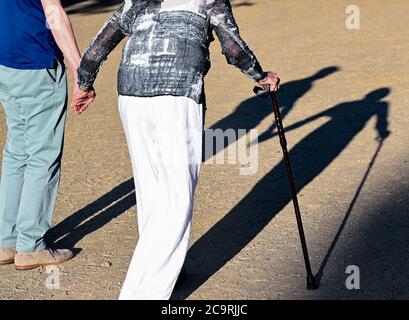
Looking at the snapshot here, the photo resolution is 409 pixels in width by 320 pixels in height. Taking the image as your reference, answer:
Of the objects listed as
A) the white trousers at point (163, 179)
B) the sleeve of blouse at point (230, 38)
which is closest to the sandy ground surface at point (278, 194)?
the white trousers at point (163, 179)

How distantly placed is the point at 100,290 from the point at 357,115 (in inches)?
169

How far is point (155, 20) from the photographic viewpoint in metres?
5.11

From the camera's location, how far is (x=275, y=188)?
7.58 meters

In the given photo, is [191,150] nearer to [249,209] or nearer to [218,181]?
[249,209]

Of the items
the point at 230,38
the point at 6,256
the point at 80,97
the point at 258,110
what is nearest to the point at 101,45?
the point at 80,97

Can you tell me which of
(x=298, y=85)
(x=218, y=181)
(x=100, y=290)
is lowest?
(x=298, y=85)

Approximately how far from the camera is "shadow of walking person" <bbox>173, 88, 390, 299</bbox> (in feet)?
20.4

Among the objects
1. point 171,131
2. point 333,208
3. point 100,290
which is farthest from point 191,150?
point 333,208

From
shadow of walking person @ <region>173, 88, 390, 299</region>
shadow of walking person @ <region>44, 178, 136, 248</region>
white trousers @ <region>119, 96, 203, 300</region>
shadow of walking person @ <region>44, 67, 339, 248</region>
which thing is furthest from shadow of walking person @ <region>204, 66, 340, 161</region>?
white trousers @ <region>119, 96, 203, 300</region>

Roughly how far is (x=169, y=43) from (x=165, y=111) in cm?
31

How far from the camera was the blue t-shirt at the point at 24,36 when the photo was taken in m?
5.92

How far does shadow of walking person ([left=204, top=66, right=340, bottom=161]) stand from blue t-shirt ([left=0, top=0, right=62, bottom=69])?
8.98ft

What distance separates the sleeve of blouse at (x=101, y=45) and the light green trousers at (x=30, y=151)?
0.63m

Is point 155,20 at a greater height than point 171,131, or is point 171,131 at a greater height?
point 155,20
